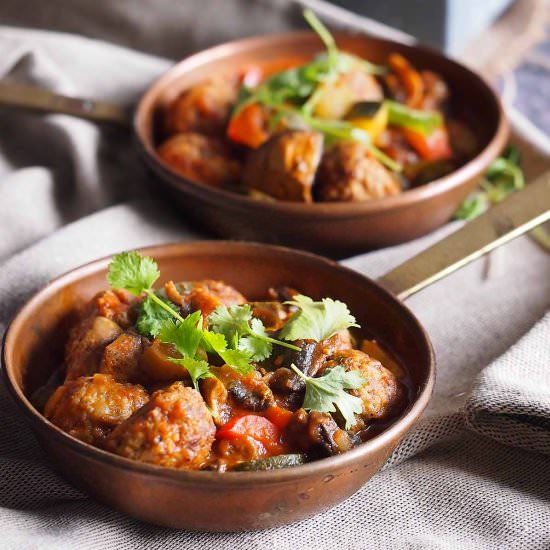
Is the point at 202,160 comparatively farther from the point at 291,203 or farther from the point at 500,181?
the point at 500,181

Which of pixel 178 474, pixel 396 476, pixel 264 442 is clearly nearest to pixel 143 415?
pixel 178 474

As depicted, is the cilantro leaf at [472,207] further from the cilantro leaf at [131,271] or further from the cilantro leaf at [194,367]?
the cilantro leaf at [194,367]

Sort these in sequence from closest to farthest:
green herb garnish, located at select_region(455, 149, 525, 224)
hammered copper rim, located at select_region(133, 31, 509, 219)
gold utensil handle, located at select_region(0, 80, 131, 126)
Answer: hammered copper rim, located at select_region(133, 31, 509, 219), gold utensil handle, located at select_region(0, 80, 131, 126), green herb garnish, located at select_region(455, 149, 525, 224)

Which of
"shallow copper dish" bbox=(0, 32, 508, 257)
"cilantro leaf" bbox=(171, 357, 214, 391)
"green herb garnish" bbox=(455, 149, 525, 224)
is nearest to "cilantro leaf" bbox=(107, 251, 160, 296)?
"cilantro leaf" bbox=(171, 357, 214, 391)

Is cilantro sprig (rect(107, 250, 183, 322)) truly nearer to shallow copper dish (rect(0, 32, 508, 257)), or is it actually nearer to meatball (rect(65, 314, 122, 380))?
meatball (rect(65, 314, 122, 380))

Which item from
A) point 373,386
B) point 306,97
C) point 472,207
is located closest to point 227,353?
point 373,386
